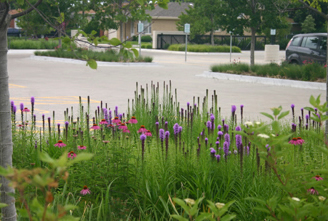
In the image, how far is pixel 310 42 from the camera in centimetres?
2044

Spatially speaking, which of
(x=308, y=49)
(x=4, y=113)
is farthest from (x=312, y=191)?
(x=308, y=49)

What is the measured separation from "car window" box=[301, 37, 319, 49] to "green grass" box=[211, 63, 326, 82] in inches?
52.9

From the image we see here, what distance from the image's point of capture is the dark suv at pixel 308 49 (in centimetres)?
1992

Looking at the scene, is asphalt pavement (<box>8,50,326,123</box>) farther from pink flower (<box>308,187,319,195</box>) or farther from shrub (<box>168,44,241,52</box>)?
shrub (<box>168,44,241,52</box>)

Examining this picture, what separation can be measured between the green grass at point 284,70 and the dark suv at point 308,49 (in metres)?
1.01

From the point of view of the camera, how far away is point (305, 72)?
707 inches

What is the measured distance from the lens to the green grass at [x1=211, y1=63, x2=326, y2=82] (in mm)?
17750

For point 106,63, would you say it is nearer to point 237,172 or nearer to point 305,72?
point 305,72

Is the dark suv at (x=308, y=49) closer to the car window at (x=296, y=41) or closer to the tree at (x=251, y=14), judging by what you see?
the car window at (x=296, y=41)

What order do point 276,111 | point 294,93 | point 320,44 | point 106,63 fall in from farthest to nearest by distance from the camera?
point 106,63 → point 320,44 → point 294,93 → point 276,111

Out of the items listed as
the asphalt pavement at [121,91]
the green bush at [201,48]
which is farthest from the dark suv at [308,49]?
the green bush at [201,48]

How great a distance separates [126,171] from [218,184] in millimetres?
800

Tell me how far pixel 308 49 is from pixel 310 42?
0.32m

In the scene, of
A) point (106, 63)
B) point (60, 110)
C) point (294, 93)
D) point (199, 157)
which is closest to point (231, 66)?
point (294, 93)
